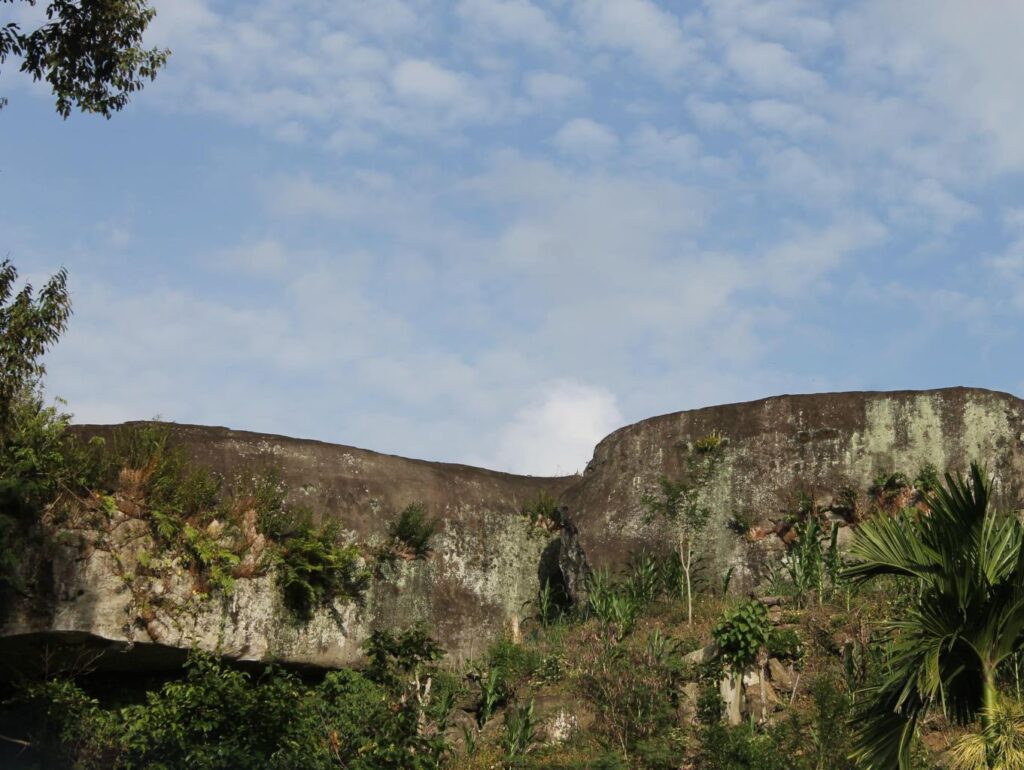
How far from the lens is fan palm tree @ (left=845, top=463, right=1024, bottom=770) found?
1002cm

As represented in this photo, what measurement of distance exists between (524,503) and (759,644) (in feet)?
21.1

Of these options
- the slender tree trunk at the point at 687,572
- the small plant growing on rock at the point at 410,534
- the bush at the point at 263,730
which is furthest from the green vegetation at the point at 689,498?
the bush at the point at 263,730

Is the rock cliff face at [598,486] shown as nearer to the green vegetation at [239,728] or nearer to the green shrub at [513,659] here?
the green shrub at [513,659]

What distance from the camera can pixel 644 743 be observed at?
47.9 feet

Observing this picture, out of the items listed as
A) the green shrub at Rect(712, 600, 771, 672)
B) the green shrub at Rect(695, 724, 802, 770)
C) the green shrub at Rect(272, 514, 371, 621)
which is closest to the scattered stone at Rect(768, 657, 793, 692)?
the green shrub at Rect(712, 600, 771, 672)

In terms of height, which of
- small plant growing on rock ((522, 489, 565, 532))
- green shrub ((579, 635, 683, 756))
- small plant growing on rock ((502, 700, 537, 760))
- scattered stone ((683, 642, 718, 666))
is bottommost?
small plant growing on rock ((502, 700, 537, 760))

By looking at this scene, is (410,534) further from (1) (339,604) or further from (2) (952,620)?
(2) (952,620)

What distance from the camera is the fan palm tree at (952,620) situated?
32.9 ft

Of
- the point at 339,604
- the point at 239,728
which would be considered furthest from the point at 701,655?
the point at 239,728

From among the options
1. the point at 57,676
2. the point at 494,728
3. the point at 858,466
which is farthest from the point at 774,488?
the point at 57,676

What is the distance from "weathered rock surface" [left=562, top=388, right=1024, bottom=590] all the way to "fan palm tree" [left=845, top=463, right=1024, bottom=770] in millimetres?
8858

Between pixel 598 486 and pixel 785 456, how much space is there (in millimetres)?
3039

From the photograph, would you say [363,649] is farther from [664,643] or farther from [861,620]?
[861,620]

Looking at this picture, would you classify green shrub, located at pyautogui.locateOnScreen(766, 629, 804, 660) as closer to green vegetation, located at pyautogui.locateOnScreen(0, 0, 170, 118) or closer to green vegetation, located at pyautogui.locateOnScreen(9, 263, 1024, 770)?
green vegetation, located at pyautogui.locateOnScreen(9, 263, 1024, 770)
